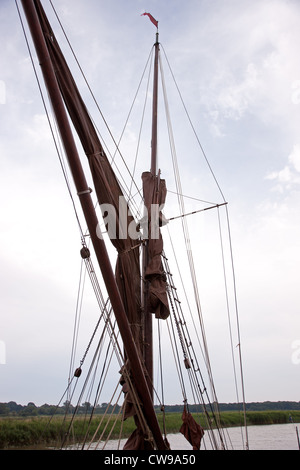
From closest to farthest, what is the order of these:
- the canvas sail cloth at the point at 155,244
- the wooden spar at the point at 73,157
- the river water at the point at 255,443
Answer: the wooden spar at the point at 73,157 < the canvas sail cloth at the point at 155,244 < the river water at the point at 255,443

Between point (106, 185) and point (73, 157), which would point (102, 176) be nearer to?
point (106, 185)

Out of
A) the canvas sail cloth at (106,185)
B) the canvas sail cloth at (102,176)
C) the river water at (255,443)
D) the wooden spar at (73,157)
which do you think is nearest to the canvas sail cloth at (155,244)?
the canvas sail cloth at (106,185)

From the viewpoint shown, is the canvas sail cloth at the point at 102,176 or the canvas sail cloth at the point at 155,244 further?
the canvas sail cloth at the point at 155,244

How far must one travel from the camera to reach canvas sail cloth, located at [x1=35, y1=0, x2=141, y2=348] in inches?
266

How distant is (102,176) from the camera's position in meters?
7.40

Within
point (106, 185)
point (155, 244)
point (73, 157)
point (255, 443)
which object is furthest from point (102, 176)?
point (255, 443)

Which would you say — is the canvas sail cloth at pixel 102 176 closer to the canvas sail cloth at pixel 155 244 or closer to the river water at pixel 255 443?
the canvas sail cloth at pixel 155 244

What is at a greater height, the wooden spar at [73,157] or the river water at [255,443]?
the wooden spar at [73,157]

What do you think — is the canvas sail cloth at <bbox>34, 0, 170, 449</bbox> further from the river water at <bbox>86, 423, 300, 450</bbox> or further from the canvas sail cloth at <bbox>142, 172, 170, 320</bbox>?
the river water at <bbox>86, 423, 300, 450</bbox>

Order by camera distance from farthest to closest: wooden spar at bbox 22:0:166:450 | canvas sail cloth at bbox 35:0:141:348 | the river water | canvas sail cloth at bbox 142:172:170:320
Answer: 1. the river water
2. canvas sail cloth at bbox 142:172:170:320
3. canvas sail cloth at bbox 35:0:141:348
4. wooden spar at bbox 22:0:166:450

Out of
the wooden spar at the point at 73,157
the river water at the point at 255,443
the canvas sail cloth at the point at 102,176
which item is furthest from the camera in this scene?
the river water at the point at 255,443

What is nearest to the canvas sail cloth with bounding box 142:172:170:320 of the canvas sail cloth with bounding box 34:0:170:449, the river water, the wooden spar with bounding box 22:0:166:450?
the canvas sail cloth with bounding box 34:0:170:449

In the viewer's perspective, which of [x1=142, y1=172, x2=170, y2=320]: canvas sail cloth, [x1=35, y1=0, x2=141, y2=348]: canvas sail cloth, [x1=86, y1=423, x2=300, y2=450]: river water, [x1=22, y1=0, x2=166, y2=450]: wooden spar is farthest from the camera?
[x1=86, y1=423, x2=300, y2=450]: river water

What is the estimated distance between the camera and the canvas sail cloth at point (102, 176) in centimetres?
676
